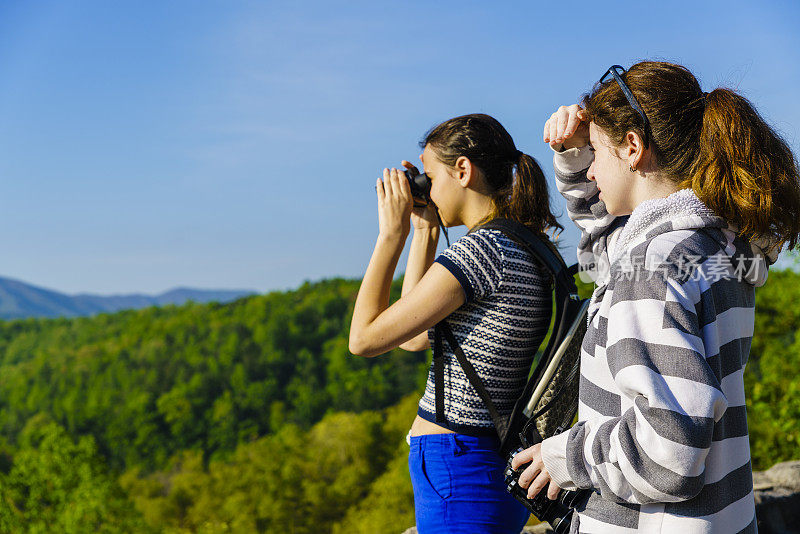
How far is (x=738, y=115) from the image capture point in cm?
125

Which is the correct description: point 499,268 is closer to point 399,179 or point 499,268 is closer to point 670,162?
point 399,179

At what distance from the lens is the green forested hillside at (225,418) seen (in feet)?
79.1

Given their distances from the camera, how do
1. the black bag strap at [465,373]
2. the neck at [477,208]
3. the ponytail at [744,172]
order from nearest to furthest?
the ponytail at [744,172], the black bag strap at [465,373], the neck at [477,208]

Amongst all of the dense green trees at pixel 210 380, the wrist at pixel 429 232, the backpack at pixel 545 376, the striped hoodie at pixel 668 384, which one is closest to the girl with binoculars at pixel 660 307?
the striped hoodie at pixel 668 384

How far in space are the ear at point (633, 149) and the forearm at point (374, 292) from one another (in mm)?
695

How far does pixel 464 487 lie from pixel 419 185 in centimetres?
84

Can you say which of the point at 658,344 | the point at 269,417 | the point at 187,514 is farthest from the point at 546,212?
the point at 269,417

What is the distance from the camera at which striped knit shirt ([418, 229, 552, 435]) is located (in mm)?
1767

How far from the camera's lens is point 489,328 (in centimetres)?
178

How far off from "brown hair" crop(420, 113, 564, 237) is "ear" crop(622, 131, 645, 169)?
0.62 meters

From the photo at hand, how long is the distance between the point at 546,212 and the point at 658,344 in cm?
92

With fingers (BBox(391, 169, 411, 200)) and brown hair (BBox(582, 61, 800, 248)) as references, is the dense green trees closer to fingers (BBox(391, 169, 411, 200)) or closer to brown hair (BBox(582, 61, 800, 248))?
fingers (BBox(391, 169, 411, 200))

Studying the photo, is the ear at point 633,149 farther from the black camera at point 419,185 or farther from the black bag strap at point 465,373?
the black camera at point 419,185

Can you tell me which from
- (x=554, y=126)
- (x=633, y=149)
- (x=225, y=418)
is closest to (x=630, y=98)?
(x=633, y=149)
